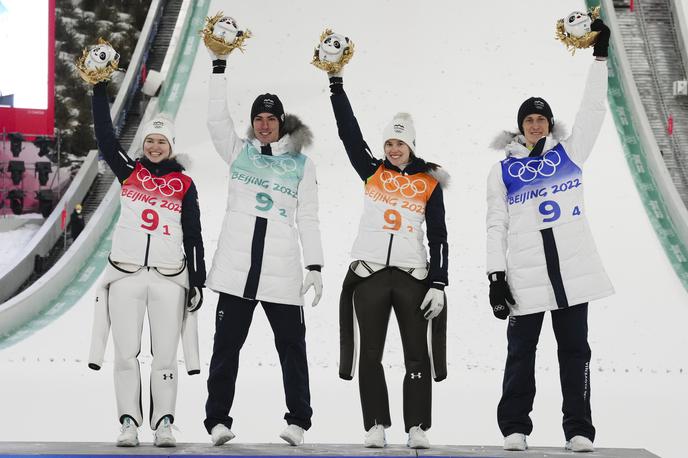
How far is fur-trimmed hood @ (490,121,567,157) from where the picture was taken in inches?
179

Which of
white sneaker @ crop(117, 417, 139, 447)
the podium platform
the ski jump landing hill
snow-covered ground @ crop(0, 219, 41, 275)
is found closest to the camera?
the podium platform

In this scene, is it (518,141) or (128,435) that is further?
(518,141)

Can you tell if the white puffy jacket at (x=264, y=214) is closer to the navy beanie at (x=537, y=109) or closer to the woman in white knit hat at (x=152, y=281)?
the woman in white knit hat at (x=152, y=281)

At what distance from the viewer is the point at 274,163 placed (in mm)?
4543

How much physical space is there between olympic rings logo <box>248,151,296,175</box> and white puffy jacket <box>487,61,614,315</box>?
2.82ft

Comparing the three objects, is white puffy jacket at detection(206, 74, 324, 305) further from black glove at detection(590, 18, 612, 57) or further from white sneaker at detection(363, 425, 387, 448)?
black glove at detection(590, 18, 612, 57)

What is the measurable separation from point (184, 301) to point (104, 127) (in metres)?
0.83

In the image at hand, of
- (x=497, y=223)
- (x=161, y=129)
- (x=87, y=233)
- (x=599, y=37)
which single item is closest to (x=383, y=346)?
(x=497, y=223)

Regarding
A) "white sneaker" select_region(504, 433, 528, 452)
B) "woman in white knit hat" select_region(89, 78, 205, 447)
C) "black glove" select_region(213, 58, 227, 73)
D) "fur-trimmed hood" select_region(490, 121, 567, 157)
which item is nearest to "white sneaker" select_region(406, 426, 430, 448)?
"white sneaker" select_region(504, 433, 528, 452)

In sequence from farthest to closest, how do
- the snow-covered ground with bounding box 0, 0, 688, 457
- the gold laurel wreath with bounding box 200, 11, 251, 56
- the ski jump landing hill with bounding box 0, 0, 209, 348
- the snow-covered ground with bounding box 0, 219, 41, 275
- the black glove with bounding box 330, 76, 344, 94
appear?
the snow-covered ground with bounding box 0, 219, 41, 275, the ski jump landing hill with bounding box 0, 0, 209, 348, the snow-covered ground with bounding box 0, 0, 688, 457, the black glove with bounding box 330, 76, 344, 94, the gold laurel wreath with bounding box 200, 11, 251, 56

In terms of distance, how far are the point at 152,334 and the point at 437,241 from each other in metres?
1.24

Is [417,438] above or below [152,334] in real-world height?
below

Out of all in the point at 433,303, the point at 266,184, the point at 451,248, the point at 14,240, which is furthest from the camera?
the point at 14,240

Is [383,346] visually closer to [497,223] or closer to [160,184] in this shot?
[497,223]
